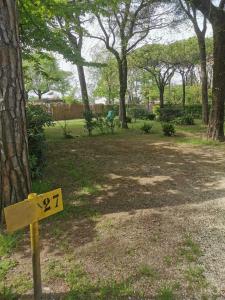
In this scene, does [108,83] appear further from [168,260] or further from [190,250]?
[168,260]

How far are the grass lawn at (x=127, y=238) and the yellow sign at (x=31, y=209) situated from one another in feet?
3.23

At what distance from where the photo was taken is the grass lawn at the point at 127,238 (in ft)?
10.5

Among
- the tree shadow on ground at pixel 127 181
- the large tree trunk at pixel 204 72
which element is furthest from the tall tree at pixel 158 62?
the tree shadow on ground at pixel 127 181

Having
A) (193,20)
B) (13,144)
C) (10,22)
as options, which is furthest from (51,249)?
(193,20)

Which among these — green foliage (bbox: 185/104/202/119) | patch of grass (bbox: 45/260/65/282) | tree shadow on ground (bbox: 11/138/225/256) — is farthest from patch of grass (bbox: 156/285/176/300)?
green foliage (bbox: 185/104/202/119)

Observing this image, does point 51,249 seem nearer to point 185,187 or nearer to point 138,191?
point 138,191

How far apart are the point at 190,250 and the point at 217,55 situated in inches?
329

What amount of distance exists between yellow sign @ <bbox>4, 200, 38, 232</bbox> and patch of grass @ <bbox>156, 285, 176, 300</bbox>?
4.65 feet

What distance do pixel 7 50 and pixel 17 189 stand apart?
191 cm

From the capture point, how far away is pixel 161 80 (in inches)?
1216

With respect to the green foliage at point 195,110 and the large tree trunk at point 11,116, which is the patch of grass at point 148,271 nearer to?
the large tree trunk at point 11,116

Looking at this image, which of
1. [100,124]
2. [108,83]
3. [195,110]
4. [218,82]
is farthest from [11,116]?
[108,83]

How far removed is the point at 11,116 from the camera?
4.32 metres

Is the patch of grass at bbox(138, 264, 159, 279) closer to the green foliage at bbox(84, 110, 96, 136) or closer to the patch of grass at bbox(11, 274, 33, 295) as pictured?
the patch of grass at bbox(11, 274, 33, 295)
